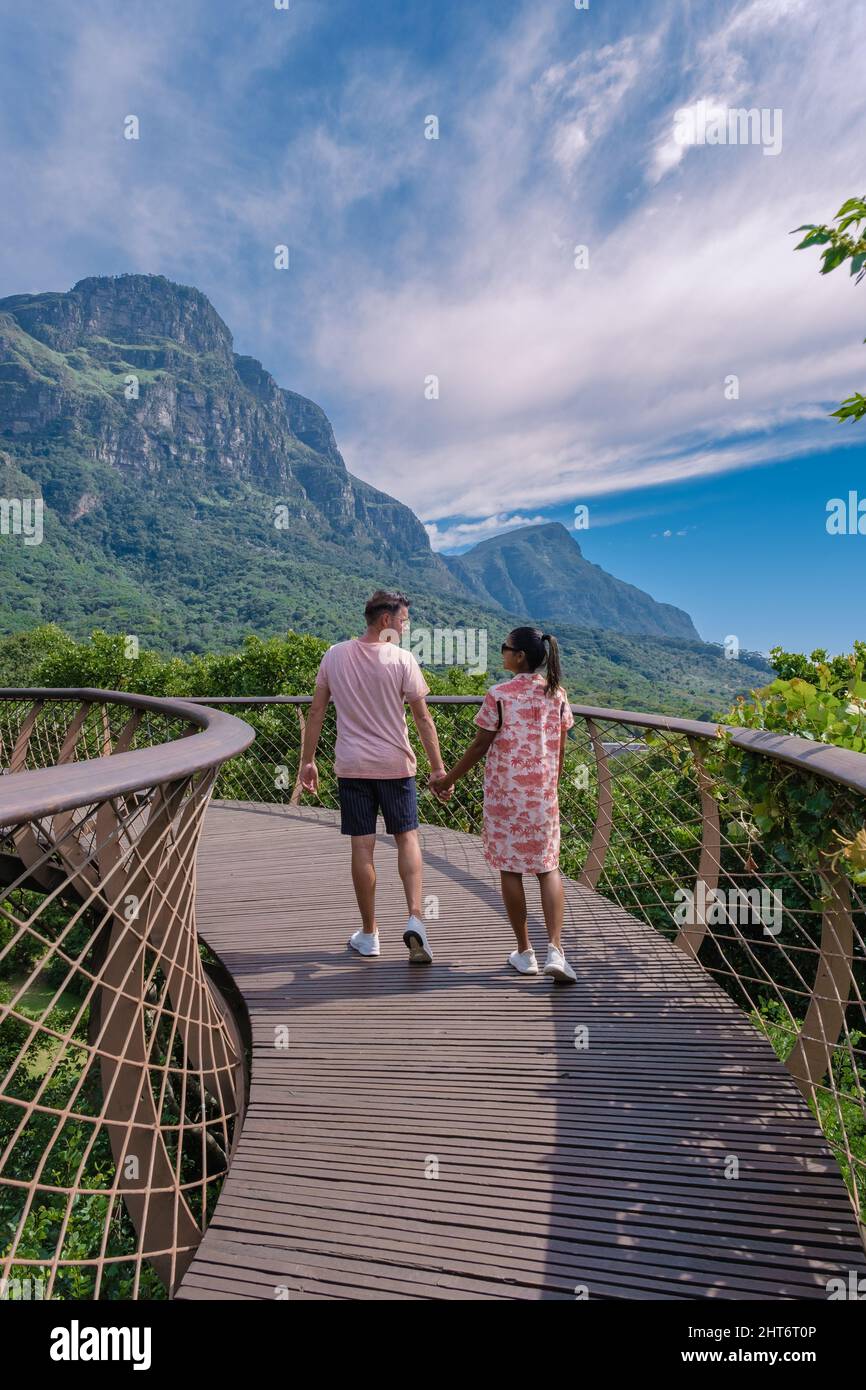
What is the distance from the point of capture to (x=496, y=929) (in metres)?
3.72

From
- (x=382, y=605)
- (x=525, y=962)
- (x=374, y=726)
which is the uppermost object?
(x=382, y=605)

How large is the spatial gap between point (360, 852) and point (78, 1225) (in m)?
3.76

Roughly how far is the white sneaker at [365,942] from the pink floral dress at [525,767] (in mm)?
761

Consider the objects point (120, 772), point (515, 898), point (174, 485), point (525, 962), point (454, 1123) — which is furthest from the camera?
point (174, 485)

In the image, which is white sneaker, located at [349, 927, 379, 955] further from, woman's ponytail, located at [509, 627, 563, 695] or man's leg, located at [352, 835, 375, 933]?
woman's ponytail, located at [509, 627, 563, 695]

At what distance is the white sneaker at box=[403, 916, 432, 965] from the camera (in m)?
3.17

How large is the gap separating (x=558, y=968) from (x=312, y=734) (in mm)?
1328

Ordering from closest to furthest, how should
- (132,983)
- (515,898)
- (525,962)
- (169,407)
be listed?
(132,983), (515,898), (525,962), (169,407)

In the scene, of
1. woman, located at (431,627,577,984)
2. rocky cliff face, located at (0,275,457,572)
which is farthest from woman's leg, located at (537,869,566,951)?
rocky cliff face, located at (0,275,457,572)

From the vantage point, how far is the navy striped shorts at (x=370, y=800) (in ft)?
10.1

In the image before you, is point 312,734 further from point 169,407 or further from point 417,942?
point 169,407

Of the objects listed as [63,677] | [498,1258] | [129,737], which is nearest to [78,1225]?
[129,737]

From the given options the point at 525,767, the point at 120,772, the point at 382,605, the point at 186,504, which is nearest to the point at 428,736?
the point at 525,767

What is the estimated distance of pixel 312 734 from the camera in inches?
126
